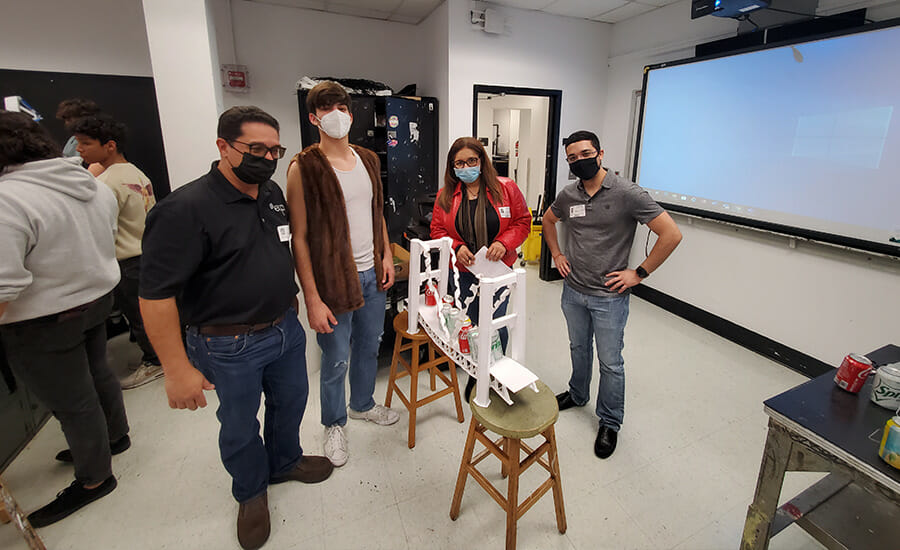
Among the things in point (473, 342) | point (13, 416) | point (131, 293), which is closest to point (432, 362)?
point (473, 342)

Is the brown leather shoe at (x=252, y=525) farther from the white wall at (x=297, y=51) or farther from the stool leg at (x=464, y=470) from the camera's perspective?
the white wall at (x=297, y=51)

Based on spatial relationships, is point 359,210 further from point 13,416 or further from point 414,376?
point 13,416

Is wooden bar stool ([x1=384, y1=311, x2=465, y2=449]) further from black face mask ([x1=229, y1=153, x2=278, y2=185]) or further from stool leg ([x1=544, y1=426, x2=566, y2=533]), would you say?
black face mask ([x1=229, y1=153, x2=278, y2=185])

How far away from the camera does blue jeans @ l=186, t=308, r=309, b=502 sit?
4.42ft

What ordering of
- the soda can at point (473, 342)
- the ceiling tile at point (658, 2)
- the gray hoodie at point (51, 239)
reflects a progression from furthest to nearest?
the ceiling tile at point (658, 2) < the soda can at point (473, 342) < the gray hoodie at point (51, 239)

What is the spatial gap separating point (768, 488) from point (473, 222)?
1.49 meters

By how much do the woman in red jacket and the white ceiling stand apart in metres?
2.40

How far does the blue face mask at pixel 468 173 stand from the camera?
6.46 feet

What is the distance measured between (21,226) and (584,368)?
93.5 inches

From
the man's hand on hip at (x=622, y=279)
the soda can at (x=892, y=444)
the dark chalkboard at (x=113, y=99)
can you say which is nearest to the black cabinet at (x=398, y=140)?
the dark chalkboard at (x=113, y=99)

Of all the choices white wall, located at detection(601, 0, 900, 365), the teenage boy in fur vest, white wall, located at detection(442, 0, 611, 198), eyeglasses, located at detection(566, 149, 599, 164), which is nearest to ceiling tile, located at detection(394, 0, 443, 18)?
white wall, located at detection(442, 0, 611, 198)

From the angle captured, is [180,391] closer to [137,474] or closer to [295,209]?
[295,209]

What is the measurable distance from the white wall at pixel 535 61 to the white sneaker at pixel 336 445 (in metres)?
2.80

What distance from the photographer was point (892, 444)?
971mm
